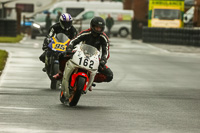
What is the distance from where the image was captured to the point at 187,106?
11094 mm

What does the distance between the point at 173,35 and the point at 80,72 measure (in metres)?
28.8

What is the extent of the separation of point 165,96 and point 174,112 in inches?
101

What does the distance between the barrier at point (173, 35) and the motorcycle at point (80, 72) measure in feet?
81.1

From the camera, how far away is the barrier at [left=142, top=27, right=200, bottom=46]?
35.8 metres

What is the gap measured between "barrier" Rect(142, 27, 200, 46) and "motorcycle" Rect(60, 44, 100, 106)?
81.1 ft

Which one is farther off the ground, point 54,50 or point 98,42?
point 98,42

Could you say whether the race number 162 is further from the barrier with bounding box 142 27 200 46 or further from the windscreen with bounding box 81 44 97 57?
the barrier with bounding box 142 27 200 46

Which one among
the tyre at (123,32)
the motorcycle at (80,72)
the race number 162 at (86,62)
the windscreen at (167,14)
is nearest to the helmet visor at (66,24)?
the motorcycle at (80,72)

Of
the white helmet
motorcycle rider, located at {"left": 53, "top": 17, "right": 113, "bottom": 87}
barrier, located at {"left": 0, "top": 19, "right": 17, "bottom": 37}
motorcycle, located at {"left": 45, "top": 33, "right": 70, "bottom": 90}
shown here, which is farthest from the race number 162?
barrier, located at {"left": 0, "top": 19, "right": 17, "bottom": 37}

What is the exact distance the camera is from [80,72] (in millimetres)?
10305

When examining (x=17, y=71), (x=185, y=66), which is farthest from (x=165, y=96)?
(x=185, y=66)

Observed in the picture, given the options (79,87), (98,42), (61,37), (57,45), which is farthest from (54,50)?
(79,87)

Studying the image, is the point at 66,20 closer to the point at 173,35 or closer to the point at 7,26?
the point at 173,35

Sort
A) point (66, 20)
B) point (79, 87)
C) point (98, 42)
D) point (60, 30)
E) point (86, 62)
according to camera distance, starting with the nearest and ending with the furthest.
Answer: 1. point (79, 87)
2. point (86, 62)
3. point (98, 42)
4. point (66, 20)
5. point (60, 30)
